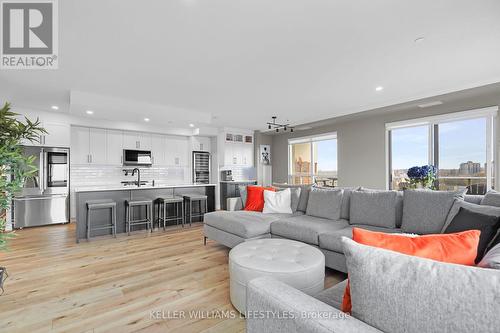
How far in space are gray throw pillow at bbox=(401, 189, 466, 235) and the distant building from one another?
2.51 metres

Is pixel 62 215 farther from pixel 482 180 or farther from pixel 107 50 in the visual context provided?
pixel 482 180

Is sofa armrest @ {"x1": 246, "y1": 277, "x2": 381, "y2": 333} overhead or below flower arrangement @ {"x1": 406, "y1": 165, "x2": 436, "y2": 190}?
below

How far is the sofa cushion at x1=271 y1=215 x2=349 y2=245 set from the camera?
2711 millimetres

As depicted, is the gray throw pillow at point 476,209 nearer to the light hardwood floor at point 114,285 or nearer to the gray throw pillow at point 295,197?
the light hardwood floor at point 114,285

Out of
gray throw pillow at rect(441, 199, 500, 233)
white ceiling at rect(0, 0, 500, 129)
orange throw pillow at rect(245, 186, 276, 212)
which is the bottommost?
orange throw pillow at rect(245, 186, 276, 212)

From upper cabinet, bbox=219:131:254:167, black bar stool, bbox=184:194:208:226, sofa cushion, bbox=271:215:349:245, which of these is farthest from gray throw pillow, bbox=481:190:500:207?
upper cabinet, bbox=219:131:254:167

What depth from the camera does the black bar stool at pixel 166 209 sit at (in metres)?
4.68

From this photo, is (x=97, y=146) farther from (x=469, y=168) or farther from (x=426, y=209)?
(x=469, y=168)

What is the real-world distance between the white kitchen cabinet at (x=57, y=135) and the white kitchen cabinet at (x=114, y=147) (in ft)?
2.70

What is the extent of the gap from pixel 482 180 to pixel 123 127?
7666 mm

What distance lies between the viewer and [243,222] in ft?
10.1

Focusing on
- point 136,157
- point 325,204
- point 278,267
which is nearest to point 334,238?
point 325,204

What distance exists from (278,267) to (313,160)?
583 centimetres

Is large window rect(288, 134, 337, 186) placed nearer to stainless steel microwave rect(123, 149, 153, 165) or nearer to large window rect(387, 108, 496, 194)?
large window rect(387, 108, 496, 194)
